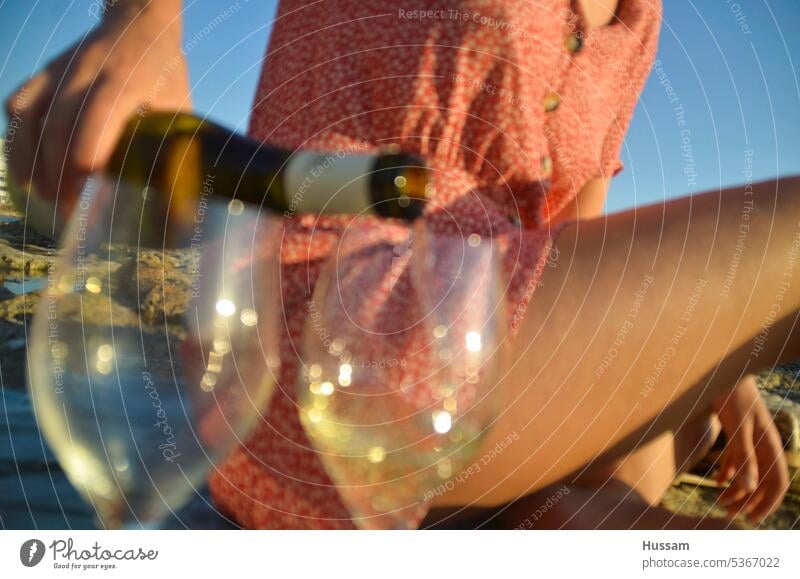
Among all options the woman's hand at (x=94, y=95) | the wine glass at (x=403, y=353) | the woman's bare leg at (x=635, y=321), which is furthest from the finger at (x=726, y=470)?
the woman's hand at (x=94, y=95)

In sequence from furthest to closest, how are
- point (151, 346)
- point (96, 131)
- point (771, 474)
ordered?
1. point (771, 474)
2. point (151, 346)
3. point (96, 131)

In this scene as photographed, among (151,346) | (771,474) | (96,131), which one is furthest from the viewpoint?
(771,474)

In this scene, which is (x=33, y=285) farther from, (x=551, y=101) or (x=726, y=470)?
(x=726, y=470)

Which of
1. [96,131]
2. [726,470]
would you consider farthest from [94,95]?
[726,470]

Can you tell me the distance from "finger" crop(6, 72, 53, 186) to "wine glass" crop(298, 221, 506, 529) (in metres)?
0.19

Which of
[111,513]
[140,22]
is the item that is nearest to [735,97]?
[140,22]

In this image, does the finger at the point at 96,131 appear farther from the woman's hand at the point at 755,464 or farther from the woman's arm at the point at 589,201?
the woman's hand at the point at 755,464

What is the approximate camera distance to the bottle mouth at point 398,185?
405mm

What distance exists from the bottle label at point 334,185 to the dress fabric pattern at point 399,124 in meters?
0.02

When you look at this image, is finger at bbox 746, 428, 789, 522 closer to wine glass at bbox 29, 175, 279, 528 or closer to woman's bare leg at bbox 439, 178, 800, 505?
woman's bare leg at bbox 439, 178, 800, 505

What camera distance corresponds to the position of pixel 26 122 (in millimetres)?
423

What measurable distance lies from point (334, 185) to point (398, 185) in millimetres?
37

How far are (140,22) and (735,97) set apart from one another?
0.46m

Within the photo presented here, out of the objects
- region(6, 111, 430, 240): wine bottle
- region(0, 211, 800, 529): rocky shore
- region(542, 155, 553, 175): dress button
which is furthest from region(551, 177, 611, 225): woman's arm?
region(0, 211, 800, 529): rocky shore
